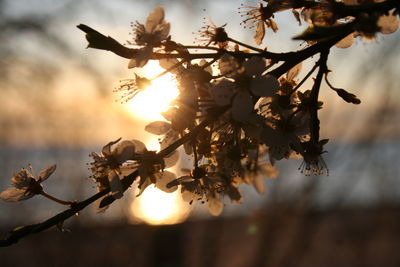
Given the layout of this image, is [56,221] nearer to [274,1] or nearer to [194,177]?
[194,177]

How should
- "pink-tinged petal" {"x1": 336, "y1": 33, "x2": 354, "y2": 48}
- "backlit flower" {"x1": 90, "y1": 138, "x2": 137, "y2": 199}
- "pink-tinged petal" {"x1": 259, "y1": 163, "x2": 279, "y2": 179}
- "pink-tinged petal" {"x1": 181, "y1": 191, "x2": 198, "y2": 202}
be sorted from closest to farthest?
"backlit flower" {"x1": 90, "y1": 138, "x2": 137, "y2": 199} < "pink-tinged petal" {"x1": 336, "y1": 33, "x2": 354, "y2": 48} < "pink-tinged petal" {"x1": 181, "y1": 191, "x2": 198, "y2": 202} < "pink-tinged petal" {"x1": 259, "y1": 163, "x2": 279, "y2": 179}

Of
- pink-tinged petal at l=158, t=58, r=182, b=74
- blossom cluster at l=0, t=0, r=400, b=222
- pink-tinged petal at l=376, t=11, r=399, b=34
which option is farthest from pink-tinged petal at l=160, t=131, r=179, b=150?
pink-tinged petal at l=376, t=11, r=399, b=34

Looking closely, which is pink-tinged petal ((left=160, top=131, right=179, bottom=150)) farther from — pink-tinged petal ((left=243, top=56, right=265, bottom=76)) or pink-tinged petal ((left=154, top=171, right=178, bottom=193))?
pink-tinged petal ((left=243, top=56, right=265, bottom=76))

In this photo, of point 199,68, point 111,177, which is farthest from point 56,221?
point 199,68

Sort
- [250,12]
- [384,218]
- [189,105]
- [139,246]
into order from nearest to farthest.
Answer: [189,105] < [250,12] < [139,246] < [384,218]

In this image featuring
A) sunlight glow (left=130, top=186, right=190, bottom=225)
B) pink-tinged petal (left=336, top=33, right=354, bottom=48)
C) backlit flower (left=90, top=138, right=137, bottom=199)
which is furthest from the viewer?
sunlight glow (left=130, top=186, right=190, bottom=225)

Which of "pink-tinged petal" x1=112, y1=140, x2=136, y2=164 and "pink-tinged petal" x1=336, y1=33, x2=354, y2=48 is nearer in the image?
"pink-tinged petal" x1=112, y1=140, x2=136, y2=164

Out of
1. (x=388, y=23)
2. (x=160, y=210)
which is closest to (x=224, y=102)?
(x=388, y=23)
